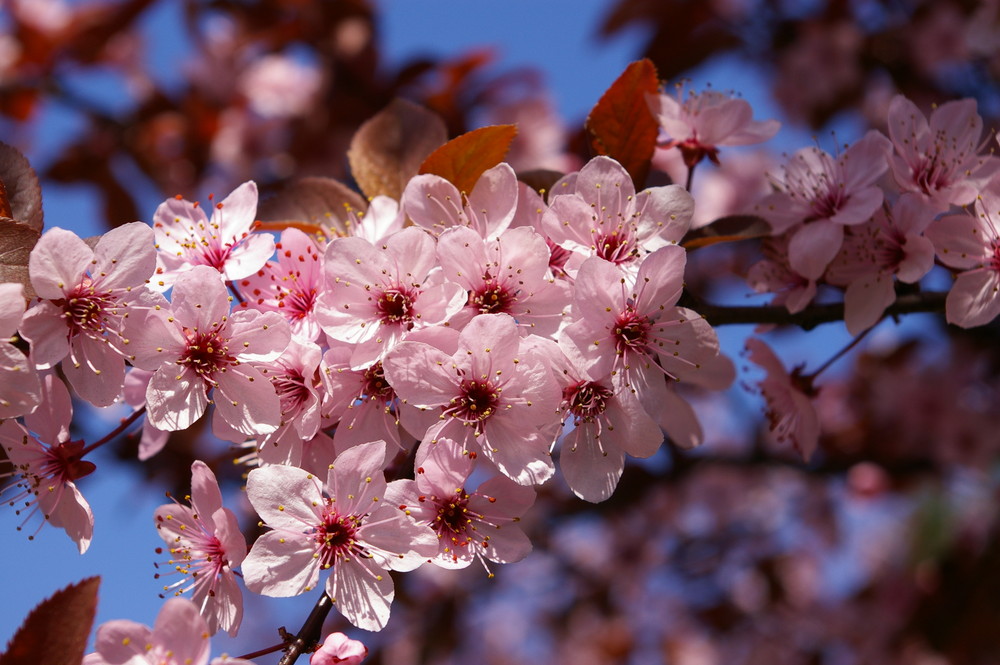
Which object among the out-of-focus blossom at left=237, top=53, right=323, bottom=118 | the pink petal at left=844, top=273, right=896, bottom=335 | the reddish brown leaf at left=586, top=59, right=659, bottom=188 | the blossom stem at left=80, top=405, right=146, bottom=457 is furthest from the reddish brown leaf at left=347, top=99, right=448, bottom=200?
the out-of-focus blossom at left=237, top=53, right=323, bottom=118

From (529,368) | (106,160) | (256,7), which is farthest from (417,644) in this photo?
(529,368)

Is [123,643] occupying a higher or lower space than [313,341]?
lower

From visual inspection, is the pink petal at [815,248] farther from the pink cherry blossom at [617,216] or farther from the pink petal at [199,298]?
the pink petal at [199,298]

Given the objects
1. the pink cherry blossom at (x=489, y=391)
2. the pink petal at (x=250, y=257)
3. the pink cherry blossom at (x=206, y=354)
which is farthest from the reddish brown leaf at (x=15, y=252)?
the pink cherry blossom at (x=489, y=391)

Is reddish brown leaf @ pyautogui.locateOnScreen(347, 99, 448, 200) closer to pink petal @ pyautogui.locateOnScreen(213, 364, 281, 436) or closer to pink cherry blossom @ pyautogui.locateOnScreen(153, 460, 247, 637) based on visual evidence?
pink petal @ pyautogui.locateOnScreen(213, 364, 281, 436)

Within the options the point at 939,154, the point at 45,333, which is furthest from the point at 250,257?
the point at 939,154

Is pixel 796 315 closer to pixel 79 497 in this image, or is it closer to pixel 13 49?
pixel 79 497
